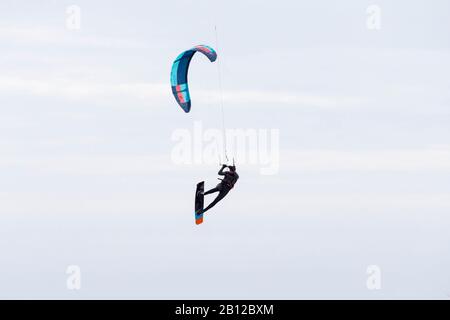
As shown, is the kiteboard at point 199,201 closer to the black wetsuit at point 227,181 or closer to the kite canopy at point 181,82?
the black wetsuit at point 227,181

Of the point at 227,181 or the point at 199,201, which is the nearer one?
the point at 227,181

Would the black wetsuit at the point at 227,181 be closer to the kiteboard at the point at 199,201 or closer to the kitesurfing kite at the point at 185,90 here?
the kitesurfing kite at the point at 185,90

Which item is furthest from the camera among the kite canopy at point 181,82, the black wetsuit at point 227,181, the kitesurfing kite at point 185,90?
the kite canopy at point 181,82

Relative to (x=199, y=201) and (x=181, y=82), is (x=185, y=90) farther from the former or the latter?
(x=199, y=201)

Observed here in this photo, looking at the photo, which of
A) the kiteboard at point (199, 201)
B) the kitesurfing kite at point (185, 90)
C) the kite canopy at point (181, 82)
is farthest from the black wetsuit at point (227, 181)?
the kite canopy at point (181, 82)

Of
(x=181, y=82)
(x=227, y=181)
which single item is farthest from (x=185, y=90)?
(x=227, y=181)

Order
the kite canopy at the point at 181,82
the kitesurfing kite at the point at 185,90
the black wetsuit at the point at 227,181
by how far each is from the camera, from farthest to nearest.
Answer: the kite canopy at the point at 181,82
the kitesurfing kite at the point at 185,90
the black wetsuit at the point at 227,181

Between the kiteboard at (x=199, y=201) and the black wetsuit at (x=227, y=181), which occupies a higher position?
the black wetsuit at (x=227, y=181)

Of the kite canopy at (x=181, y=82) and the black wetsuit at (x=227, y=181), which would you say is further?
the kite canopy at (x=181, y=82)

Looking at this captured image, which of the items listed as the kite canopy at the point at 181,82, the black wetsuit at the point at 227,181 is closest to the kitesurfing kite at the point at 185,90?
the kite canopy at the point at 181,82

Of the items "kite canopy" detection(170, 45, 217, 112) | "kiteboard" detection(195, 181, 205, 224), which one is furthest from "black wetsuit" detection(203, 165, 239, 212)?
"kite canopy" detection(170, 45, 217, 112)

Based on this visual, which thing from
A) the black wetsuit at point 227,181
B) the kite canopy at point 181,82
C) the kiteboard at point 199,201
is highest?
the kite canopy at point 181,82
